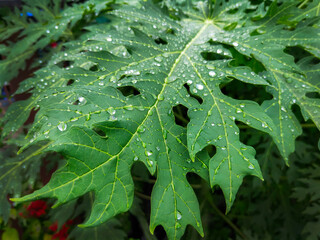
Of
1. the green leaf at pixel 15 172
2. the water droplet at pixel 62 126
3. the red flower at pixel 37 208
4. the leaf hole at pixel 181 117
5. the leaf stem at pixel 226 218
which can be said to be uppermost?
the water droplet at pixel 62 126

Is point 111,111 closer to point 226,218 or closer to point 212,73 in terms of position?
point 212,73

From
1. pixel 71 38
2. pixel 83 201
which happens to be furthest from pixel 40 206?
pixel 71 38

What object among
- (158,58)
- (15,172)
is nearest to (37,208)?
(15,172)

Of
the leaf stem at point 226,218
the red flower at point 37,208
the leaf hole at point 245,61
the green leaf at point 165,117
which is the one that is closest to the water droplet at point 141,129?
the green leaf at point 165,117

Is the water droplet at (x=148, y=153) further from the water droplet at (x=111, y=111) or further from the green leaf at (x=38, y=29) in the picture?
the green leaf at (x=38, y=29)

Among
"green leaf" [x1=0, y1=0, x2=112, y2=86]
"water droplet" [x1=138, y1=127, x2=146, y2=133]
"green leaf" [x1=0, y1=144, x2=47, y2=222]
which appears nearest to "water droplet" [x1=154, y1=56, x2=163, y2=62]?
"water droplet" [x1=138, y1=127, x2=146, y2=133]

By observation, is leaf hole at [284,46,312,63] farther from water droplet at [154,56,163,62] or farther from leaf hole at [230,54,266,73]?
water droplet at [154,56,163,62]

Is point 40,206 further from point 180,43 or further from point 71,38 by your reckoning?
point 180,43

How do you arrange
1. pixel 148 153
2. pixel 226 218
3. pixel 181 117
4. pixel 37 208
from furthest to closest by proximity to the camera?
pixel 37 208 < pixel 226 218 < pixel 181 117 < pixel 148 153
